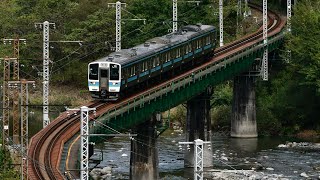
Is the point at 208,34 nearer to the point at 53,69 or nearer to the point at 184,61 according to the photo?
the point at 184,61

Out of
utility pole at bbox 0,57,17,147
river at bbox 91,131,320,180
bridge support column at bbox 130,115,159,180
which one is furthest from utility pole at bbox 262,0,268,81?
utility pole at bbox 0,57,17,147

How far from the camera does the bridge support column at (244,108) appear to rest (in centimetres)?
10469

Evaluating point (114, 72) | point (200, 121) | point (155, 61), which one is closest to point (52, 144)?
point (114, 72)

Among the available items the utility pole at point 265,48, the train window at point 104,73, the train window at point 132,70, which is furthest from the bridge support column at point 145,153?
the utility pole at point 265,48

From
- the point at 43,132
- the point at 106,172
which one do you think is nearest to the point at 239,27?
the point at 106,172

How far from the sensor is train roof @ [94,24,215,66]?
76.3m

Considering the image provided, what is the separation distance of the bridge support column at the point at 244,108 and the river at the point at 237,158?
4.40 feet

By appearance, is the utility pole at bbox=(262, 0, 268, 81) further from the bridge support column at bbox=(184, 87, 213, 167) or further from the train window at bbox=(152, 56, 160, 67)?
the train window at bbox=(152, 56, 160, 67)

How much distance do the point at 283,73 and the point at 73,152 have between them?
5542 centimetres

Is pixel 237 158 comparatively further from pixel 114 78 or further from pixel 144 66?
pixel 114 78

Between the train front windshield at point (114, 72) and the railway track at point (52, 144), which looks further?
the train front windshield at point (114, 72)

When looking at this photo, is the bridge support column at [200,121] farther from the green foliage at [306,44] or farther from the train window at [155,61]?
the green foliage at [306,44]

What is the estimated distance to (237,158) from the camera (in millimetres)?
90812

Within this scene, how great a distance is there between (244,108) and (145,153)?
103 ft
